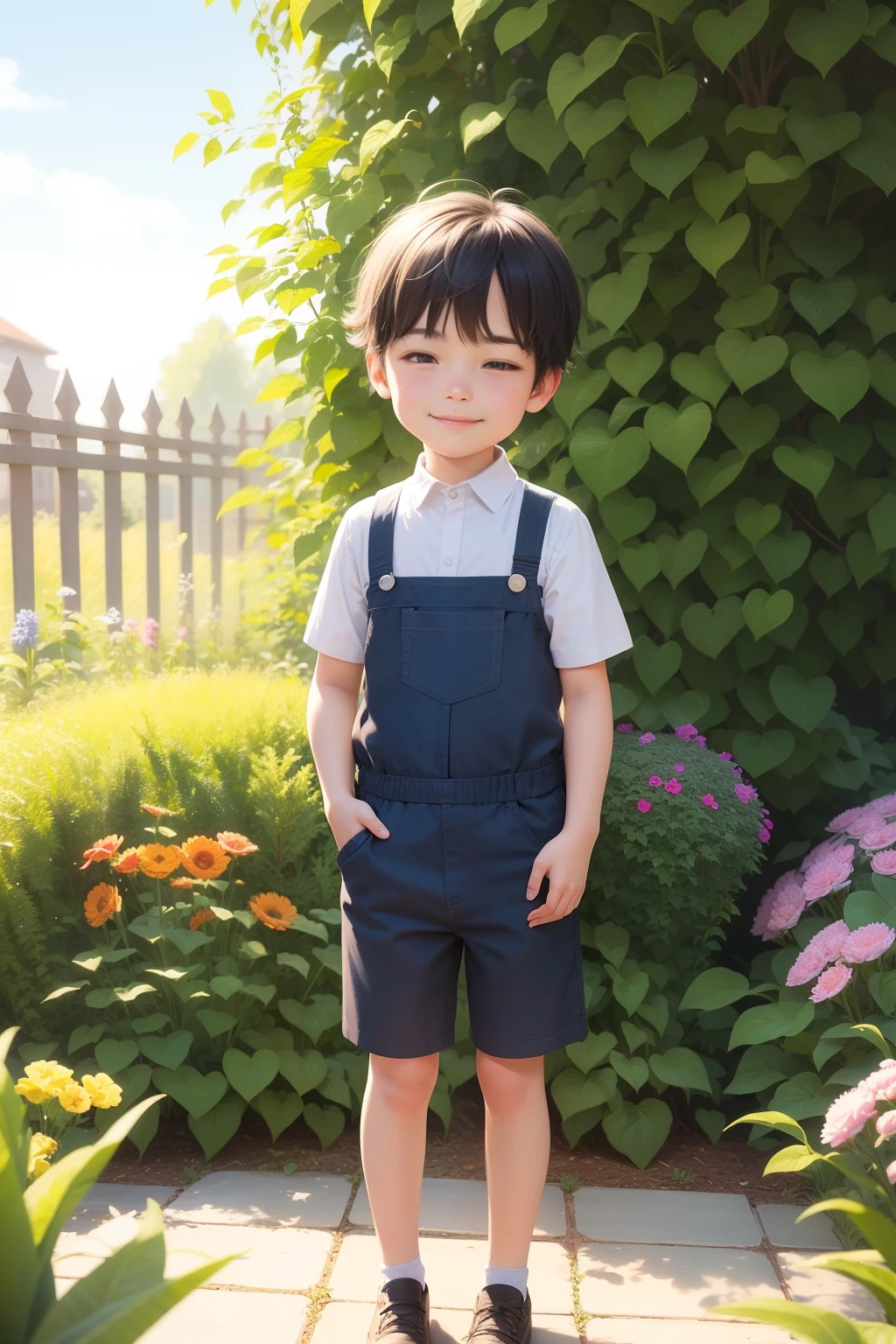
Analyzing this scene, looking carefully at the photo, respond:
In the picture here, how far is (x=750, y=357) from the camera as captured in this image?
251 centimetres

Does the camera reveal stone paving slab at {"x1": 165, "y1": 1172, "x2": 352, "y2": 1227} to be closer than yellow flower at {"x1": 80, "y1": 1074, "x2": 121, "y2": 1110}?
No

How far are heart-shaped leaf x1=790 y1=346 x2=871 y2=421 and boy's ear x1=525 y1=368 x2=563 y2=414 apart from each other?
0.88 m

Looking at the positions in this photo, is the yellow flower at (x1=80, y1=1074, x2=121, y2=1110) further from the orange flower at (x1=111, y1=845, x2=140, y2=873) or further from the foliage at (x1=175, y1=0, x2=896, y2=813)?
the foliage at (x1=175, y1=0, x2=896, y2=813)

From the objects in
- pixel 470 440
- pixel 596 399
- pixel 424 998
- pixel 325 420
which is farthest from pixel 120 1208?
pixel 596 399

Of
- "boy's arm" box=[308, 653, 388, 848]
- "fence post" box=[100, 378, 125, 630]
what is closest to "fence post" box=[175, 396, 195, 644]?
"fence post" box=[100, 378, 125, 630]

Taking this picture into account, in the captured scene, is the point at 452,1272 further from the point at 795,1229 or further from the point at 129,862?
the point at 129,862

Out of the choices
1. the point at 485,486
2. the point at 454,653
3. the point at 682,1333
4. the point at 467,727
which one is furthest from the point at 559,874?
the point at 682,1333

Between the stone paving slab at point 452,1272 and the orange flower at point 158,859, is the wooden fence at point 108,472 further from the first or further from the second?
the stone paving slab at point 452,1272

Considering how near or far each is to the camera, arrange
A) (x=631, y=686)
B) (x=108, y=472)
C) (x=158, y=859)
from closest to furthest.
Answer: (x=158, y=859)
(x=631, y=686)
(x=108, y=472)

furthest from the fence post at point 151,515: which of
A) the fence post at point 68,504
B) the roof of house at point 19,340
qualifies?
A: the roof of house at point 19,340

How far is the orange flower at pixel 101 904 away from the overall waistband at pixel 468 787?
36.3 inches

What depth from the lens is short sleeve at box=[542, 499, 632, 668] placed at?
1.72m

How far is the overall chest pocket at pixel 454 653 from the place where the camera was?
1.68 metres

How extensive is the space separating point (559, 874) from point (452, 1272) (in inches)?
32.6
